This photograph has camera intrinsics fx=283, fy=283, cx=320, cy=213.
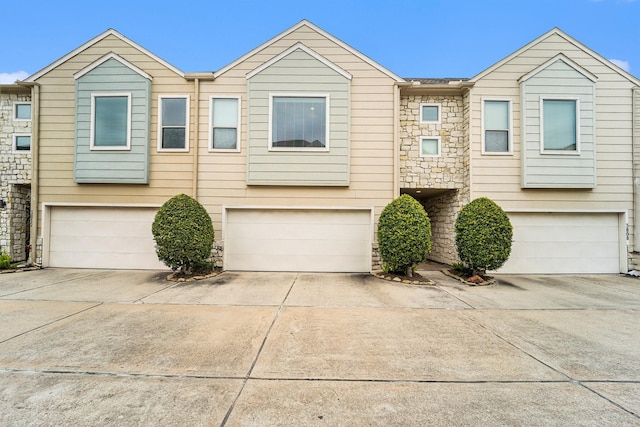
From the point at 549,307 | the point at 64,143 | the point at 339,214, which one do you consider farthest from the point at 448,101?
the point at 64,143

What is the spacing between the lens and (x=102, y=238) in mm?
7727

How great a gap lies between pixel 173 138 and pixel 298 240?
4.40 meters

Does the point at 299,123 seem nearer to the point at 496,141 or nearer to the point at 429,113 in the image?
the point at 429,113

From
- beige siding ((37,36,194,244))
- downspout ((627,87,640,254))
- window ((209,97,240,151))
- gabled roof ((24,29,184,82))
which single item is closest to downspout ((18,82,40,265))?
beige siding ((37,36,194,244))

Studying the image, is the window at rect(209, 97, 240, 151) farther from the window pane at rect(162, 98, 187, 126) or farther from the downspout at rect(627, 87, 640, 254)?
the downspout at rect(627, 87, 640, 254)

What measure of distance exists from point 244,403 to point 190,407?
399 millimetres

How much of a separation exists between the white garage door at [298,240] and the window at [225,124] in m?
1.77

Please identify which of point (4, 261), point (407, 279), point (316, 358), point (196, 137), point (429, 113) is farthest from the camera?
point (429, 113)

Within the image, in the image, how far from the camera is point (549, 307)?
15.6ft

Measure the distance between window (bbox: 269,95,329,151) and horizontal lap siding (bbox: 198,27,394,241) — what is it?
77cm

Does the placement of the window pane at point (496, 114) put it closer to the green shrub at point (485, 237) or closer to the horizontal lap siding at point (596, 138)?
the horizontal lap siding at point (596, 138)

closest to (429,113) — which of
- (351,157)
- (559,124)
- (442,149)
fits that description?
(442,149)

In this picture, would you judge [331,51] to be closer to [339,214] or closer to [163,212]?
[339,214]

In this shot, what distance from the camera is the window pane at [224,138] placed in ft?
25.2
